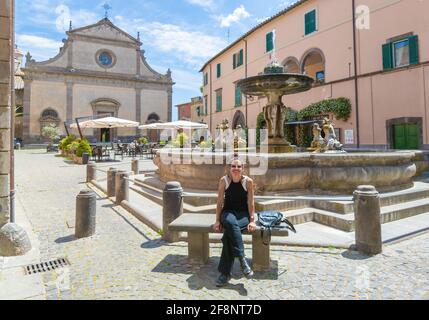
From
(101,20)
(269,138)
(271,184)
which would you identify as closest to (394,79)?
(269,138)

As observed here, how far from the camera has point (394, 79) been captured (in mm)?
14500

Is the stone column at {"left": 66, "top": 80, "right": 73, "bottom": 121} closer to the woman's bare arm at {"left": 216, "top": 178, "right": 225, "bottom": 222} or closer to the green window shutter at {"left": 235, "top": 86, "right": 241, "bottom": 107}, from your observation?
the green window shutter at {"left": 235, "top": 86, "right": 241, "bottom": 107}

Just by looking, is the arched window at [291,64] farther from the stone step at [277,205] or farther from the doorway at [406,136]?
the stone step at [277,205]

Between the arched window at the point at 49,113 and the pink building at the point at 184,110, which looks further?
the pink building at the point at 184,110

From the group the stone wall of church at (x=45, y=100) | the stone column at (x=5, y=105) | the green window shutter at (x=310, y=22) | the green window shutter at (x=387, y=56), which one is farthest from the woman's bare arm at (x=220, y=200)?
the stone wall of church at (x=45, y=100)

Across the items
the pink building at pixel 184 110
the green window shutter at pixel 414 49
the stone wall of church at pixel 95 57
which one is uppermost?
the stone wall of church at pixel 95 57

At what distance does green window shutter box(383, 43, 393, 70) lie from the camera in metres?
14.7

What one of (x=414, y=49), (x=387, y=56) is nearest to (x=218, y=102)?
(x=387, y=56)

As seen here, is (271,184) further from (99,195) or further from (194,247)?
(99,195)

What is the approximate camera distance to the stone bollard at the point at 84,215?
4750 millimetres

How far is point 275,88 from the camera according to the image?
327 inches

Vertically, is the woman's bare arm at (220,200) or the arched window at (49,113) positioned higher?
the arched window at (49,113)

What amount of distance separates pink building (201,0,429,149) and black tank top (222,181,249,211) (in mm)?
13430

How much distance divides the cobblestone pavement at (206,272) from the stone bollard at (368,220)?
0.15 metres
